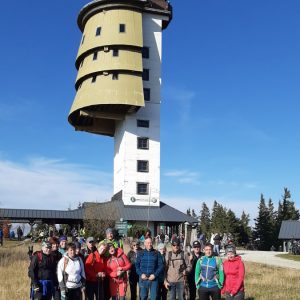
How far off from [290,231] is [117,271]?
49.0 m

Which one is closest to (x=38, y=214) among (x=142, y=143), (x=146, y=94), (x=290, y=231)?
(x=142, y=143)

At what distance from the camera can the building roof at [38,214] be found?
49.8m

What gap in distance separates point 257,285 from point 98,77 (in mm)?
33726

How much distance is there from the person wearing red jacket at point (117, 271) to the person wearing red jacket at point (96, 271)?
0.14 meters

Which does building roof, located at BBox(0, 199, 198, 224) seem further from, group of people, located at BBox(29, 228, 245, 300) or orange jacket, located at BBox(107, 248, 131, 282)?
orange jacket, located at BBox(107, 248, 131, 282)

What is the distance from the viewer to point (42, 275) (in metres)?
9.82

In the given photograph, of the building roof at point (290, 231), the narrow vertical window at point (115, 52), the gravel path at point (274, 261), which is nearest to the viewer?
the gravel path at point (274, 261)

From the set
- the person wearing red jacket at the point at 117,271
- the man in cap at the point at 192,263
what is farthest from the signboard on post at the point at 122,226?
the person wearing red jacket at the point at 117,271

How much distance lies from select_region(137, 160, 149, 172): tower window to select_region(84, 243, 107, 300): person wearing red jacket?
1477 inches

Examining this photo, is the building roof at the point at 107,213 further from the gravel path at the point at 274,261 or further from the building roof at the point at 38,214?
the gravel path at the point at 274,261

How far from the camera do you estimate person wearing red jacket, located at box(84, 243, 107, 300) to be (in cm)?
1057

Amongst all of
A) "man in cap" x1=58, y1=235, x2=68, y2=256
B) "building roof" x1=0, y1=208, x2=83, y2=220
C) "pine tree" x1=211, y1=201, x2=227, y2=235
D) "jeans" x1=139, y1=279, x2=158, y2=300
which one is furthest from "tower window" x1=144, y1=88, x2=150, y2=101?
"jeans" x1=139, y1=279, x2=158, y2=300

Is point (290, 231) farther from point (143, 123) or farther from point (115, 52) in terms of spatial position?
point (115, 52)

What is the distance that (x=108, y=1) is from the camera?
49.8 metres
